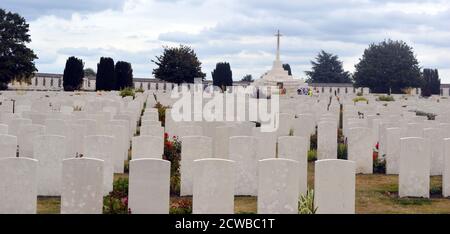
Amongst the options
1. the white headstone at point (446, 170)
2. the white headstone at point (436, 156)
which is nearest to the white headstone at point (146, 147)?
the white headstone at point (446, 170)

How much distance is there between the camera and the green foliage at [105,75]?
176ft

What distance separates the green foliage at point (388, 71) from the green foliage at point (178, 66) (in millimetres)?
21139

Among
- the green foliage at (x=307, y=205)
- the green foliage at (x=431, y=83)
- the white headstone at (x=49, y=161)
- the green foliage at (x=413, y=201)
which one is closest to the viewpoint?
the green foliage at (x=307, y=205)

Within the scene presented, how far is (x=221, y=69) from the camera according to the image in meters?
63.3

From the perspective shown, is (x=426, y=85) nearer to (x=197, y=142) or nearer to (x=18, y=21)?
(x=18, y=21)

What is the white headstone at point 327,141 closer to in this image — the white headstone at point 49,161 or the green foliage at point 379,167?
the green foliage at point 379,167

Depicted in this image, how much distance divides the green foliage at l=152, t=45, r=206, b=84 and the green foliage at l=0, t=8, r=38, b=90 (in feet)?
35.9

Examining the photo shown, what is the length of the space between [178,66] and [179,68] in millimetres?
226

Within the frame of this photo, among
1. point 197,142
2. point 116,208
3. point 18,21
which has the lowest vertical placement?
point 116,208

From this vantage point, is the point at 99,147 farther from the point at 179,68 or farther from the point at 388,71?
the point at 388,71

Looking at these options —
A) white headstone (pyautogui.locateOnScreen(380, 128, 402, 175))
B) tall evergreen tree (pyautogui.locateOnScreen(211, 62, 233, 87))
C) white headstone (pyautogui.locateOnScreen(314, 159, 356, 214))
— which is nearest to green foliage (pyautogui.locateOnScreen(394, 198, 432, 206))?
white headstone (pyautogui.locateOnScreen(380, 128, 402, 175))
